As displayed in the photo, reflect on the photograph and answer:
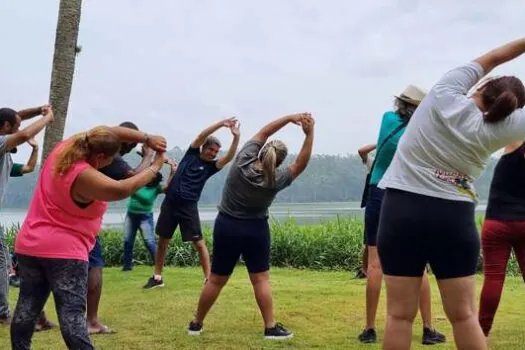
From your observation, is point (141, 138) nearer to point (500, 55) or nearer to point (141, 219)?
point (500, 55)

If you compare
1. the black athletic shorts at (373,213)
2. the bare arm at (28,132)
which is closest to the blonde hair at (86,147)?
the bare arm at (28,132)

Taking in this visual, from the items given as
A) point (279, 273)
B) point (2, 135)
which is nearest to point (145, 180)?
point (2, 135)

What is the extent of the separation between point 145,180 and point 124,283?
17.5 feet

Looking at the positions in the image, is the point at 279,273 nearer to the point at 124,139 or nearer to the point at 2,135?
the point at 2,135

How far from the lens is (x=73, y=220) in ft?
12.4

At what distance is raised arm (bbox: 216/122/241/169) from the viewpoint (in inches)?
238

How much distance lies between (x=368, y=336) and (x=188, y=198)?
10.9ft

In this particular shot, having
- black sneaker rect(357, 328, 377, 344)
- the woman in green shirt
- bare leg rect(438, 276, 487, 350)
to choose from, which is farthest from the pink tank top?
the woman in green shirt

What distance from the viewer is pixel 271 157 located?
5141mm

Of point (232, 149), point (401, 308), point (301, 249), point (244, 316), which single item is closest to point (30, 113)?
point (232, 149)

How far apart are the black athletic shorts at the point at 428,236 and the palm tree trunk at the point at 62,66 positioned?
4164 millimetres

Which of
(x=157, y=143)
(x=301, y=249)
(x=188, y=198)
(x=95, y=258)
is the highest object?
(x=157, y=143)

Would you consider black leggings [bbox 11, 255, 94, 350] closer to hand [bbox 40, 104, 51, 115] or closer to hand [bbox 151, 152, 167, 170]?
hand [bbox 151, 152, 167, 170]

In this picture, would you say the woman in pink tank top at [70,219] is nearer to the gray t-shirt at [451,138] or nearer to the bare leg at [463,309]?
the gray t-shirt at [451,138]
